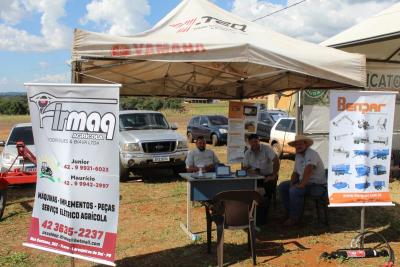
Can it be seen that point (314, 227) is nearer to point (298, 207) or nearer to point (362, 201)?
point (298, 207)

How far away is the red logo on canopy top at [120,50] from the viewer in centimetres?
539

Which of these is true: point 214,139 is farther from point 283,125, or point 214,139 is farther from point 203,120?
point 283,125

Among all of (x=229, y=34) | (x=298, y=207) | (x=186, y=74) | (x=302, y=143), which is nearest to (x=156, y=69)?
(x=186, y=74)

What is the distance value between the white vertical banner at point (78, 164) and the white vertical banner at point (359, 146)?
2.84m

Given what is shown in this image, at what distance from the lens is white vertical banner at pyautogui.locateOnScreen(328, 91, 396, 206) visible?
591 cm

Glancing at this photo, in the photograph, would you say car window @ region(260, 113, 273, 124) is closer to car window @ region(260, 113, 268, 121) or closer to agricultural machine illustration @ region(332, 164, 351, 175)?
car window @ region(260, 113, 268, 121)

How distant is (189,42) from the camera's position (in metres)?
5.67

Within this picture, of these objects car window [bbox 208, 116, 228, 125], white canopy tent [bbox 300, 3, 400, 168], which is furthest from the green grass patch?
car window [bbox 208, 116, 228, 125]

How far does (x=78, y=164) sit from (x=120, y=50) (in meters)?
1.46

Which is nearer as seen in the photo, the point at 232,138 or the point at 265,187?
the point at 265,187

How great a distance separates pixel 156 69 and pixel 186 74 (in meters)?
0.76

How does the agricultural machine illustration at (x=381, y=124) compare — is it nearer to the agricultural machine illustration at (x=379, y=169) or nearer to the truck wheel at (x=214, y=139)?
the agricultural machine illustration at (x=379, y=169)

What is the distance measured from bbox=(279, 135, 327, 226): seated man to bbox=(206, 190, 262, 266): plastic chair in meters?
1.77

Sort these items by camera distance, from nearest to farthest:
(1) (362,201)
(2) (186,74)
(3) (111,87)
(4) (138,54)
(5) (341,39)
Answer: (3) (111,87) → (4) (138,54) → (1) (362,201) → (2) (186,74) → (5) (341,39)
